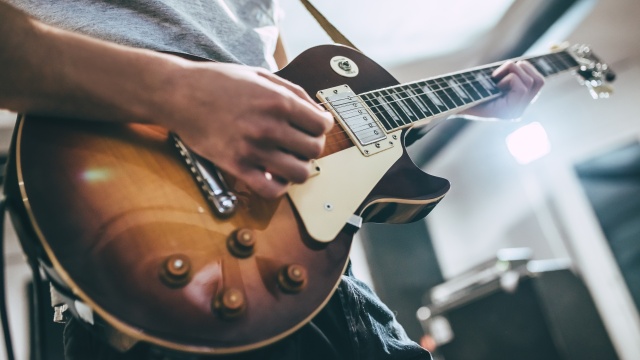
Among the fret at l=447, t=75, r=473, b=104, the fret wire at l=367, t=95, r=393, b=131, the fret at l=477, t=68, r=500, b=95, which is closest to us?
the fret wire at l=367, t=95, r=393, b=131

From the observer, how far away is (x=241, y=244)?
0.52 metres

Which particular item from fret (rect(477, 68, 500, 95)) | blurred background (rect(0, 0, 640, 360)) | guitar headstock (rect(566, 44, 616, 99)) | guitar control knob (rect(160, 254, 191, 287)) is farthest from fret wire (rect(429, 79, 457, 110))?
blurred background (rect(0, 0, 640, 360))

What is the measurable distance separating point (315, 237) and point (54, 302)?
0.34m

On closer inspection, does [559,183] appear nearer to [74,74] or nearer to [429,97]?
[429,97]

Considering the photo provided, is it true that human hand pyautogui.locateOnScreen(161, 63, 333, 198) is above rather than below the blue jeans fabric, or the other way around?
above

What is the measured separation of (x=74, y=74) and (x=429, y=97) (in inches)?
28.5

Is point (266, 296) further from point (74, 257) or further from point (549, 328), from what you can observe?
point (549, 328)

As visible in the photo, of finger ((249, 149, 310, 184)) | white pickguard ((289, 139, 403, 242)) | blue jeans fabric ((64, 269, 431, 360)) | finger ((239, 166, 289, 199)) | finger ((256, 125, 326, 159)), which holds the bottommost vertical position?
blue jeans fabric ((64, 269, 431, 360))

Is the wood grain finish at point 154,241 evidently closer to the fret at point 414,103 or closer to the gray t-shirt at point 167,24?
the gray t-shirt at point 167,24

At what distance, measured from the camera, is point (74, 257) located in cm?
44

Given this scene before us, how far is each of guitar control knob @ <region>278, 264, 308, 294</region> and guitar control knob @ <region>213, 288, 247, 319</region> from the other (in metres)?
0.06

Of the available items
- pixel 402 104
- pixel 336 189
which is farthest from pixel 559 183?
pixel 336 189

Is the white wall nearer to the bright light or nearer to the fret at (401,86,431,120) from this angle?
the bright light

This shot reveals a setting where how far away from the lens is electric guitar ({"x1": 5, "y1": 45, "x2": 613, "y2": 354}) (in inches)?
17.5
